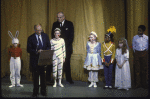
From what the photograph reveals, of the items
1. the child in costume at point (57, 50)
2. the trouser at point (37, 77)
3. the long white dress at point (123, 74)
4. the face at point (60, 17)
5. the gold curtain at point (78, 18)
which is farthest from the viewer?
the gold curtain at point (78, 18)

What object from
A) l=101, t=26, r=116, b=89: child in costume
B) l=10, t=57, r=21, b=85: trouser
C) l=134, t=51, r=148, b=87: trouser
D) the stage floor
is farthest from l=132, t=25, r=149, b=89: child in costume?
l=10, t=57, r=21, b=85: trouser

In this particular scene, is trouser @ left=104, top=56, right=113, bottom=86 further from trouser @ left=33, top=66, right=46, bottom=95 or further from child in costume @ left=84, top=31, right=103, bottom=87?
trouser @ left=33, top=66, right=46, bottom=95

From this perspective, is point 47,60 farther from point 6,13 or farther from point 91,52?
point 6,13

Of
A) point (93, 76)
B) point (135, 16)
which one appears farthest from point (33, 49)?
point (135, 16)

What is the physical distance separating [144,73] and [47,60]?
114 inches

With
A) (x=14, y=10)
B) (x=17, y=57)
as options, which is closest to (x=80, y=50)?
(x=17, y=57)

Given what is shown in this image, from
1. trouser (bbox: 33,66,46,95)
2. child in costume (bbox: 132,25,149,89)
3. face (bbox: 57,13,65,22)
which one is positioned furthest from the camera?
face (bbox: 57,13,65,22)

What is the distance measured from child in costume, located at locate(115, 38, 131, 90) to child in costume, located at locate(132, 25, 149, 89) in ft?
1.16

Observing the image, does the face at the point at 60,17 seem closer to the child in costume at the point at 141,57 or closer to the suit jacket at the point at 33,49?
the suit jacket at the point at 33,49

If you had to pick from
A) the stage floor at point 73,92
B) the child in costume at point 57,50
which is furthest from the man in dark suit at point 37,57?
the child in costume at point 57,50

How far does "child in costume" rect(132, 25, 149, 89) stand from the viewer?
522 cm

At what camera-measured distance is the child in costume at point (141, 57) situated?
5223 millimetres

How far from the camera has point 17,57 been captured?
546 centimetres

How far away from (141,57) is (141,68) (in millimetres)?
343
